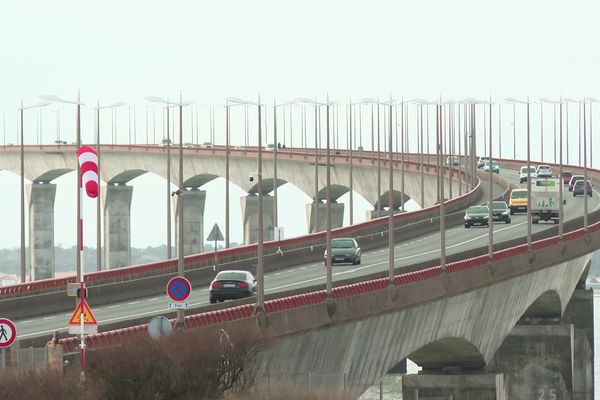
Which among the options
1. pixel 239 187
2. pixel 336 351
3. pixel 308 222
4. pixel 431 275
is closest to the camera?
pixel 336 351

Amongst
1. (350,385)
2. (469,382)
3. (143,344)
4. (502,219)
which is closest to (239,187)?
(502,219)

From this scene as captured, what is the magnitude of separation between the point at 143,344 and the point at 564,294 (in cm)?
6511

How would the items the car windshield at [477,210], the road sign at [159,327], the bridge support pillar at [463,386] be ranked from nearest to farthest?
the road sign at [159,327], the bridge support pillar at [463,386], the car windshield at [477,210]

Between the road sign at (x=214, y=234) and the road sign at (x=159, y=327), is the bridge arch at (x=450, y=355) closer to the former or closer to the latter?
→ the road sign at (x=214, y=234)

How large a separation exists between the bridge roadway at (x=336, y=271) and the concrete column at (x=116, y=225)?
1554 inches

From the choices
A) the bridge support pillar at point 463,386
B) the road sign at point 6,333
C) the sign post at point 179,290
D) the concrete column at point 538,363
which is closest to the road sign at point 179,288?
the sign post at point 179,290

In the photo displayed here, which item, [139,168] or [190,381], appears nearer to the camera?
[190,381]

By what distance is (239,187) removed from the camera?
16175 centimetres

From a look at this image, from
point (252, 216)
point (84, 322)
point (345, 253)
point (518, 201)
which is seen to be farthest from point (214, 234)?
point (252, 216)

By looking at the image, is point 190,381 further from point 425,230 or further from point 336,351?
point 425,230

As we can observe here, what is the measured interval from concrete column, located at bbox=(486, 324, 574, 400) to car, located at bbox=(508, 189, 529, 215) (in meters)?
28.2

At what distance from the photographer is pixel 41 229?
165m

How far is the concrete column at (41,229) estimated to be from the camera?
163875 millimetres

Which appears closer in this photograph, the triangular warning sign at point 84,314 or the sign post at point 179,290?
the triangular warning sign at point 84,314
